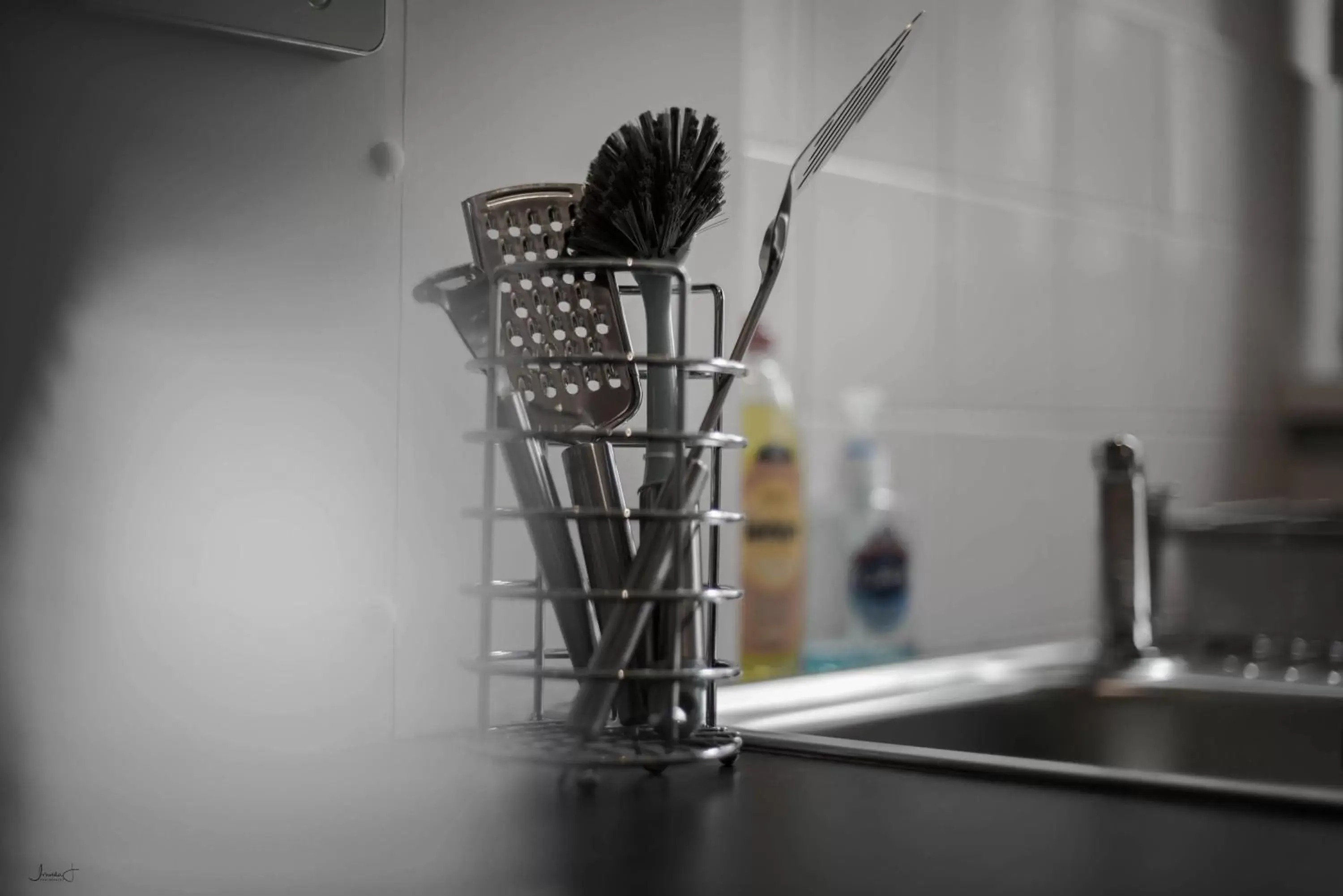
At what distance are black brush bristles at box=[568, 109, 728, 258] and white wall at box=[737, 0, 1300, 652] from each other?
338 mm

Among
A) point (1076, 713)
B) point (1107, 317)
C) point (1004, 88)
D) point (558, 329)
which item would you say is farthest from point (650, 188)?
point (1107, 317)

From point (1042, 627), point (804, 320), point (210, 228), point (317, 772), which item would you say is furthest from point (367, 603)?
point (1042, 627)

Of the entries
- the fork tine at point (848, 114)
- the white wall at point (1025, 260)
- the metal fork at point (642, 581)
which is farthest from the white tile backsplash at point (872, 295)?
the metal fork at point (642, 581)

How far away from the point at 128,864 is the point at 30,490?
0.17 metres

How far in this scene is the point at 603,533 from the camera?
628 millimetres

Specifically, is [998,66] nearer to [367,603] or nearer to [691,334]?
[691,334]

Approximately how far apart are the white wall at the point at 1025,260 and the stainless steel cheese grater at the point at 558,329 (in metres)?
0.34

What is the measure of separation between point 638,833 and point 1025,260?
37.4 inches

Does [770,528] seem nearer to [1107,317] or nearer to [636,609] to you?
[636,609]

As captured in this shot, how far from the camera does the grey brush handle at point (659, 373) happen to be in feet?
2.09

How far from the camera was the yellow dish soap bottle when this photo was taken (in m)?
1.04

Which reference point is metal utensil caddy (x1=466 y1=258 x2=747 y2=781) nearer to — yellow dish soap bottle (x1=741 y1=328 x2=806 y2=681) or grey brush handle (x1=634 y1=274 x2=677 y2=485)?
grey brush handle (x1=634 y1=274 x2=677 y2=485)

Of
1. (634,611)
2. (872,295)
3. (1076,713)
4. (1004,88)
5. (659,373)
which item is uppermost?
(1004,88)

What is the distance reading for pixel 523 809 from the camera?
583mm
